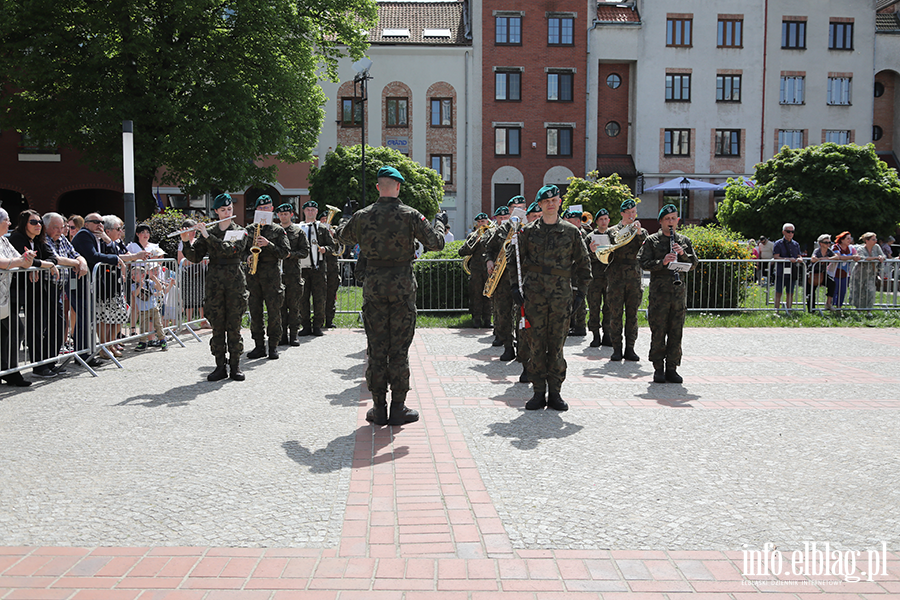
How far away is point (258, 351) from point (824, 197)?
20.3m

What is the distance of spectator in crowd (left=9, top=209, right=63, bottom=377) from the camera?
8305 millimetres

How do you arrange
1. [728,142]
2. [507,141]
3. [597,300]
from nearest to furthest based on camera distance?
[597,300], [507,141], [728,142]

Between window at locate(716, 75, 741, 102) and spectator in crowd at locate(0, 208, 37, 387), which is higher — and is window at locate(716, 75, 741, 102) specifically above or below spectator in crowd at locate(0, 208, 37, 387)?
above

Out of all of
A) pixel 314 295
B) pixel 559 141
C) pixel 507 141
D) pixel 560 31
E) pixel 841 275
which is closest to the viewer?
pixel 314 295

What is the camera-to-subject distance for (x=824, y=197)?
23.6m

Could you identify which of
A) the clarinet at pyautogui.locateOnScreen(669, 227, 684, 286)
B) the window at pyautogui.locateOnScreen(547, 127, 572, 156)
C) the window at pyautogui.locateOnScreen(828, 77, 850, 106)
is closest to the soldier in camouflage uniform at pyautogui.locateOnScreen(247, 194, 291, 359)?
the clarinet at pyautogui.locateOnScreen(669, 227, 684, 286)

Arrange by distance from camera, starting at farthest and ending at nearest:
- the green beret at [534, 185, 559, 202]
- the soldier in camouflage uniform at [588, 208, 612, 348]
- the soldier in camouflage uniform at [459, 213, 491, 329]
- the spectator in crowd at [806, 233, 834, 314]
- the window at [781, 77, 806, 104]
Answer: the window at [781, 77, 806, 104], the spectator in crowd at [806, 233, 834, 314], the soldier in camouflage uniform at [459, 213, 491, 329], the soldier in camouflage uniform at [588, 208, 612, 348], the green beret at [534, 185, 559, 202]

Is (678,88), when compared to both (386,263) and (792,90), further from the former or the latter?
(386,263)

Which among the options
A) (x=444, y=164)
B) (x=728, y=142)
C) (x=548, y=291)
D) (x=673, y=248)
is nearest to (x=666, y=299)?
(x=673, y=248)

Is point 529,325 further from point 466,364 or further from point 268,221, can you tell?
point 268,221

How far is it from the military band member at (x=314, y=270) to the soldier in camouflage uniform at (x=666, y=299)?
5.79 m

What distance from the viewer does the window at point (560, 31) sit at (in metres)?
39.3

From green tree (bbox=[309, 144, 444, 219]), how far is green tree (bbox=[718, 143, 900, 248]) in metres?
12.5

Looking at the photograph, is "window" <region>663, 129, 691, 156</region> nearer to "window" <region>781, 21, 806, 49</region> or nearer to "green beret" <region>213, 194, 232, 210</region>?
"window" <region>781, 21, 806, 49</region>
